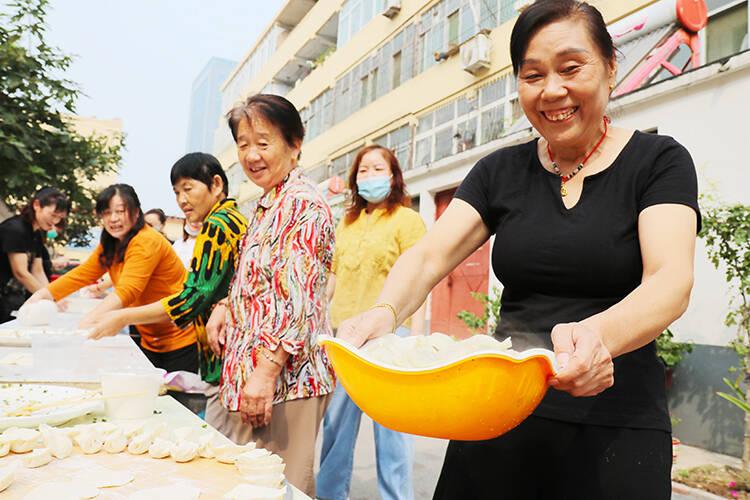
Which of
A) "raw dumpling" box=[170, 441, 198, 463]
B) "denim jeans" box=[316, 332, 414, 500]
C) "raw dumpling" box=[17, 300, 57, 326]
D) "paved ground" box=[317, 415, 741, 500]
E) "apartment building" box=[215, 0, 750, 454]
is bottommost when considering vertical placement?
"paved ground" box=[317, 415, 741, 500]

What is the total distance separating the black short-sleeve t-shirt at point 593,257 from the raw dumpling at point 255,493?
0.60 metres

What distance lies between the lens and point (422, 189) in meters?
11.9

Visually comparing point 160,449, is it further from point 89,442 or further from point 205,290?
point 205,290

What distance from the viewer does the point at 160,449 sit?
1.22m

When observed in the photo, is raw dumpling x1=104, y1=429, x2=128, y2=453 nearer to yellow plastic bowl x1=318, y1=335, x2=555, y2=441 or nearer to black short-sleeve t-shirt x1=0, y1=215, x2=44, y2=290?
yellow plastic bowl x1=318, y1=335, x2=555, y2=441

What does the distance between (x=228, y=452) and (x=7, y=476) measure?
1.30 ft

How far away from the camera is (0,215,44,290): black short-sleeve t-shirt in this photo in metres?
4.58

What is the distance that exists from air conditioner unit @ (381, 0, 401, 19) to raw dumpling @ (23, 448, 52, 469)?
14.8 metres

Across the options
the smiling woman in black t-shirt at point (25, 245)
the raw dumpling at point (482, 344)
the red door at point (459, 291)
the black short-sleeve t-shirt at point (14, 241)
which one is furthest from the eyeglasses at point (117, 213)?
the red door at point (459, 291)

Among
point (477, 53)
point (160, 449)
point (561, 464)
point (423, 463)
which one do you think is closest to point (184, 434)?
point (160, 449)

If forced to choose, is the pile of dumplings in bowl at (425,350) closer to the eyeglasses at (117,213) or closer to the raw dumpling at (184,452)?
the raw dumpling at (184,452)

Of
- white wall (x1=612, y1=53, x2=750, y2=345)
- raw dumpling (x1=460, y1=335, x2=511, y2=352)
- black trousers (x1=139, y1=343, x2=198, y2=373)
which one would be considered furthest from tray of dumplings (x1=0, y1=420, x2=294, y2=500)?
white wall (x1=612, y1=53, x2=750, y2=345)

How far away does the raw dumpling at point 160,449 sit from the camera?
1.21 m

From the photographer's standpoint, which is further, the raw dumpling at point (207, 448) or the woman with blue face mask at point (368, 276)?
the woman with blue face mask at point (368, 276)
